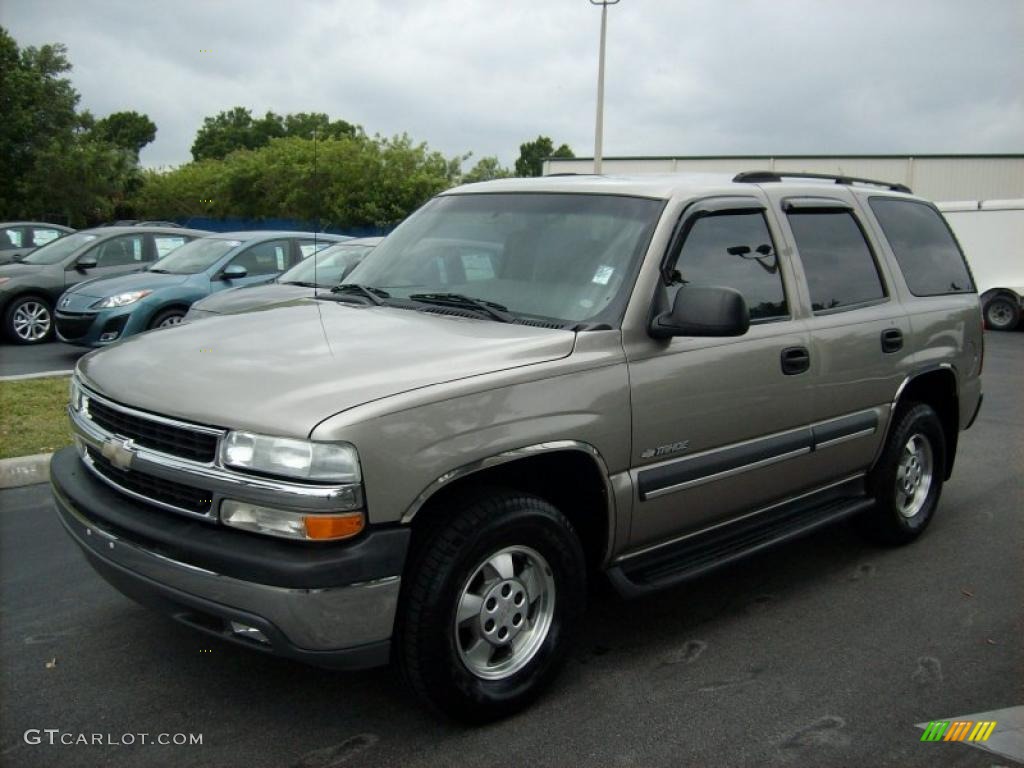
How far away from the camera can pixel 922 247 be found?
5539mm

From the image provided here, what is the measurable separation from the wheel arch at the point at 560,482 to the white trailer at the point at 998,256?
18.1 m

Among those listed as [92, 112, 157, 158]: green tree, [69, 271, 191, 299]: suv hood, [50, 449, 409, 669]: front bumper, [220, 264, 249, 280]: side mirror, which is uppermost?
[92, 112, 157, 158]: green tree

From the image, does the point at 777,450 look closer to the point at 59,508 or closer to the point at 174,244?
the point at 59,508

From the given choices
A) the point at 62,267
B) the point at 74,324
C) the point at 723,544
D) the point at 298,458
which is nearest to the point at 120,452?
the point at 298,458

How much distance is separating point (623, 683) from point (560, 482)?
0.81m

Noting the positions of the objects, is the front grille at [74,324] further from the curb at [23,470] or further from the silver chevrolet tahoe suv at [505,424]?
the silver chevrolet tahoe suv at [505,424]

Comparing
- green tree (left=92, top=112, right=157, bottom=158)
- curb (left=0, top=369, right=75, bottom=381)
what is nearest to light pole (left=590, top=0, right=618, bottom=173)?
curb (left=0, top=369, right=75, bottom=381)

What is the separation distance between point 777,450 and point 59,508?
2.97 metres

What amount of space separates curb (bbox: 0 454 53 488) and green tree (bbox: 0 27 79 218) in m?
30.0

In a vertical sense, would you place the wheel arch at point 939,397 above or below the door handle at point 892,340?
below

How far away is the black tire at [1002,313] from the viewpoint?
19391 millimetres

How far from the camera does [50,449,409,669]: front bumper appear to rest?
2834mm

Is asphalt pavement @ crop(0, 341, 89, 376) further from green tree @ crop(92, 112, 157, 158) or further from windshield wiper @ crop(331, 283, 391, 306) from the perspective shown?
green tree @ crop(92, 112, 157, 158)

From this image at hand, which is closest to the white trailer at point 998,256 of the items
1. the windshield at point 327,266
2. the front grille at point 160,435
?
the windshield at point 327,266
